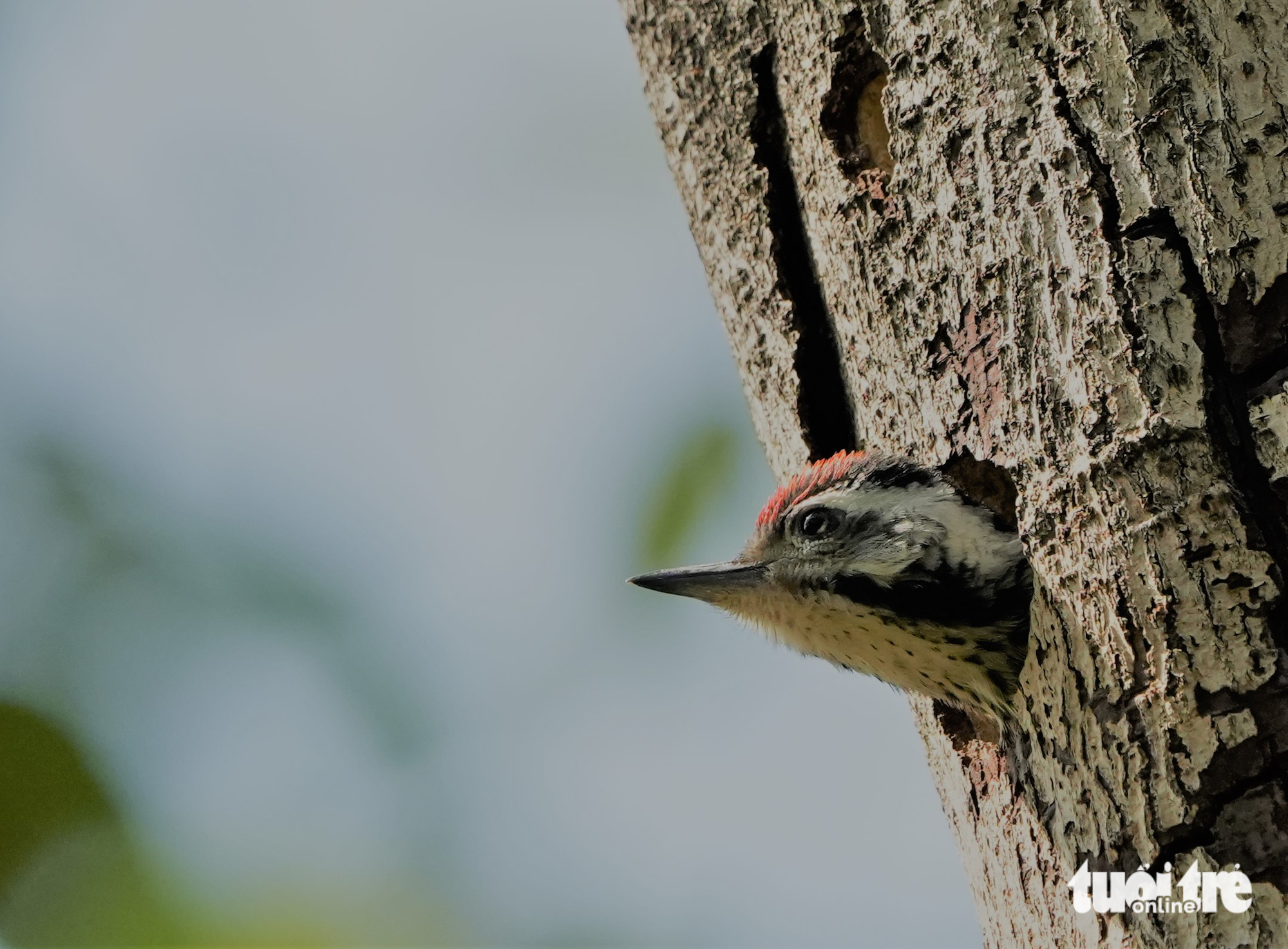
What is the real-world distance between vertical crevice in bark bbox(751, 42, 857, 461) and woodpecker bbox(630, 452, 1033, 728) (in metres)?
0.18

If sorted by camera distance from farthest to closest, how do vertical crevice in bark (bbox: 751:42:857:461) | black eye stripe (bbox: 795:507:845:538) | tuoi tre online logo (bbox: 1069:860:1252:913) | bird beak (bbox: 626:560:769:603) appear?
bird beak (bbox: 626:560:769:603), black eye stripe (bbox: 795:507:845:538), vertical crevice in bark (bbox: 751:42:857:461), tuoi tre online logo (bbox: 1069:860:1252:913)

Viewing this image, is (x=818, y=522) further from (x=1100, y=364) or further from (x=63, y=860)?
(x=63, y=860)

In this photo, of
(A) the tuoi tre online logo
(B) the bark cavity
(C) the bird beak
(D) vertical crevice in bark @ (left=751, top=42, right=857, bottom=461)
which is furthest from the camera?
(C) the bird beak

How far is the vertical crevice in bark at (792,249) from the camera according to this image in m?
2.65

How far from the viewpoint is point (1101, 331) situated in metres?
1.91

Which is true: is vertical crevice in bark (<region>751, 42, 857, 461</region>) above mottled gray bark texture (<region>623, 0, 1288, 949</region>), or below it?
above

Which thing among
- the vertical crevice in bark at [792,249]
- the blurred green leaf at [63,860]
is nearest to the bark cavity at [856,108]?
the vertical crevice in bark at [792,249]

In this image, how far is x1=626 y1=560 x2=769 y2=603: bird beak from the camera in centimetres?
293

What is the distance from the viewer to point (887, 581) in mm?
2697

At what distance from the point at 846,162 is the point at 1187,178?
0.75m

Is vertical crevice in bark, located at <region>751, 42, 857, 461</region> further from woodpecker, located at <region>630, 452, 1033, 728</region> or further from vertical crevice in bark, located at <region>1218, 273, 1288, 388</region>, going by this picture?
vertical crevice in bark, located at <region>1218, 273, 1288, 388</region>

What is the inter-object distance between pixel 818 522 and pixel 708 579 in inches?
12.4

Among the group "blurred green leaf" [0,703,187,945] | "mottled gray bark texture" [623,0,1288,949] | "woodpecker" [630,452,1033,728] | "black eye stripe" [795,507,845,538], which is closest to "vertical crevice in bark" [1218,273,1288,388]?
"mottled gray bark texture" [623,0,1288,949]

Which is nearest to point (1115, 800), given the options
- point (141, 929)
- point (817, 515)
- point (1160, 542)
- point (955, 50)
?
point (1160, 542)
